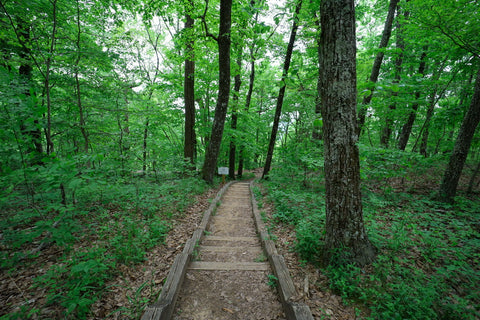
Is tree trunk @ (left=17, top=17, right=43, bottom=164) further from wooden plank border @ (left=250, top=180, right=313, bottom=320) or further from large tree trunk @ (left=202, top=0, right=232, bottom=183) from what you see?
large tree trunk @ (left=202, top=0, right=232, bottom=183)

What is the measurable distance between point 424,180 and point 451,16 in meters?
5.49

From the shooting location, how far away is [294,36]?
28.9 ft

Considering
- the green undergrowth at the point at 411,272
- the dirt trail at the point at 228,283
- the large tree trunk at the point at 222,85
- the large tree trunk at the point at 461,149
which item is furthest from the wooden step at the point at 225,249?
the large tree trunk at the point at 461,149

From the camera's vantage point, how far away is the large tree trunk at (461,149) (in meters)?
4.46

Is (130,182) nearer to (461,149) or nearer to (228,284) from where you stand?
(228,284)

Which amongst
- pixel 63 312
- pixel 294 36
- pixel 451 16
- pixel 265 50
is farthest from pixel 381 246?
pixel 265 50

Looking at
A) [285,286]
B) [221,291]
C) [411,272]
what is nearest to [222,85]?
[221,291]

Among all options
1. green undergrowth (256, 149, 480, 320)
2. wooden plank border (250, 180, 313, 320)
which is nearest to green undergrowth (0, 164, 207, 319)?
wooden plank border (250, 180, 313, 320)

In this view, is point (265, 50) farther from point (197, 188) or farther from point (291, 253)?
point (291, 253)

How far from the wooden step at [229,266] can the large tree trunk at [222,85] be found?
5583 millimetres

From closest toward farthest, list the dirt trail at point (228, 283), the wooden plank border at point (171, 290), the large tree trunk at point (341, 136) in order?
the wooden plank border at point (171, 290) → the dirt trail at point (228, 283) → the large tree trunk at point (341, 136)

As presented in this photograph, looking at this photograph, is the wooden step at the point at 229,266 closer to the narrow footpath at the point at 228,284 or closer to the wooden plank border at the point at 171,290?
the narrow footpath at the point at 228,284

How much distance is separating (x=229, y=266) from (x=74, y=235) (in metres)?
2.99

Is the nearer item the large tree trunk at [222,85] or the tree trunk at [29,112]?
the tree trunk at [29,112]
